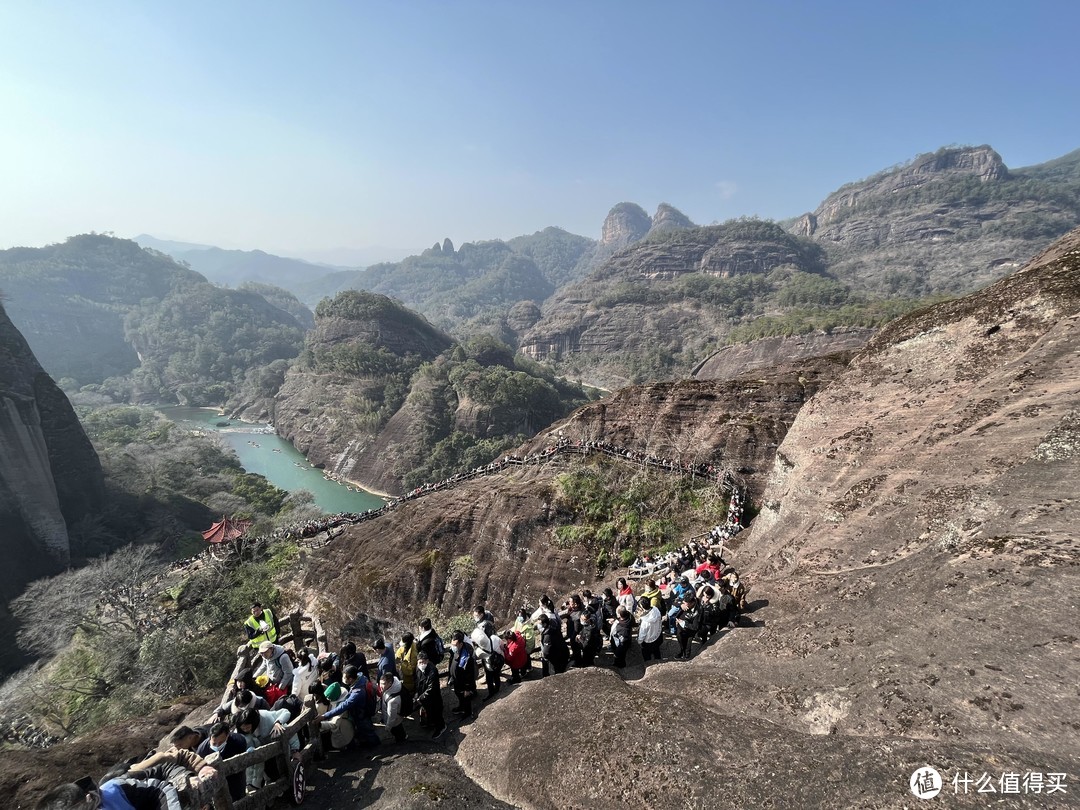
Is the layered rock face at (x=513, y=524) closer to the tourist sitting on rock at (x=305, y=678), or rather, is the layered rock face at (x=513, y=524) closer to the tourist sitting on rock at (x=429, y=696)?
the tourist sitting on rock at (x=429, y=696)

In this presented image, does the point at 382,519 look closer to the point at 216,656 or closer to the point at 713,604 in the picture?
the point at 216,656

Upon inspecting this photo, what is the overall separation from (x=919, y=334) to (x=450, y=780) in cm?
1786

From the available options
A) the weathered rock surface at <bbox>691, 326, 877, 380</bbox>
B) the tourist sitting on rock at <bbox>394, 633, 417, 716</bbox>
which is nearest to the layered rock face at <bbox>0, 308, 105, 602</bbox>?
the tourist sitting on rock at <bbox>394, 633, 417, 716</bbox>

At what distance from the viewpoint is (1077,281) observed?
12195 mm

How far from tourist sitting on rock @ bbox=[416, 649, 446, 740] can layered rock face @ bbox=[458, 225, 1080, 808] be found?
0.70 meters

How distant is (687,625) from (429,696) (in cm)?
517

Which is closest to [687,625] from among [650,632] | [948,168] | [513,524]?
[650,632]

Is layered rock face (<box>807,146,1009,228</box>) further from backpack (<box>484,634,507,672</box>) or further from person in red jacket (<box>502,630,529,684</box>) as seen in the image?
backpack (<box>484,634,507,672</box>)

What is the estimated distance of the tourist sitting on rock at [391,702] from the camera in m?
7.07

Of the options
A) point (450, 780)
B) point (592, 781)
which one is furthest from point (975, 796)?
point (450, 780)

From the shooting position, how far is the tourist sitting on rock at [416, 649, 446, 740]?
7323 millimetres

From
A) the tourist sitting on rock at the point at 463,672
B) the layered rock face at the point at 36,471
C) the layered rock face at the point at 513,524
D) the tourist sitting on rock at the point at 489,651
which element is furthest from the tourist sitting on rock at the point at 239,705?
the layered rock face at the point at 36,471

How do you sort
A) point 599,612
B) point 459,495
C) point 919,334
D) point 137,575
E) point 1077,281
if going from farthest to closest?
point 137,575, point 459,495, point 919,334, point 1077,281, point 599,612

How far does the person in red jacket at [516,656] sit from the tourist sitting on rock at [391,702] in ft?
7.39
